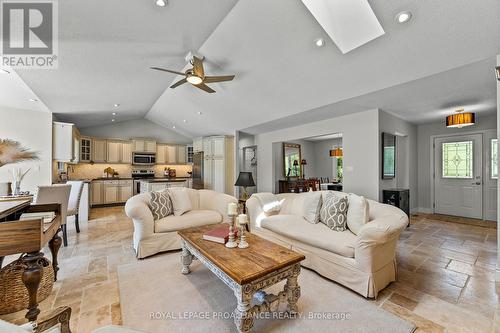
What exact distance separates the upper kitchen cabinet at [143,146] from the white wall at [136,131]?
1.18 ft

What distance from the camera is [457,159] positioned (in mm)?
5406

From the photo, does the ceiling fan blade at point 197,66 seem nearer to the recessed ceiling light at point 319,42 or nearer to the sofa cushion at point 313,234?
the recessed ceiling light at point 319,42

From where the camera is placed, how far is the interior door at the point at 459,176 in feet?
16.7

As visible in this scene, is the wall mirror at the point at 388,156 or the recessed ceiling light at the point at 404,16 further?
the wall mirror at the point at 388,156

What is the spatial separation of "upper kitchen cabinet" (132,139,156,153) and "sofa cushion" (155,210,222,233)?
213 inches

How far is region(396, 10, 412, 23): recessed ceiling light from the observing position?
215 cm

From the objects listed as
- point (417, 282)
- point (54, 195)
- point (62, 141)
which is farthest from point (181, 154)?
point (417, 282)

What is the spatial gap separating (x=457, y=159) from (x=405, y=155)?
1178mm

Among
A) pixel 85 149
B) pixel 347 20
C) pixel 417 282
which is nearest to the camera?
pixel 417 282

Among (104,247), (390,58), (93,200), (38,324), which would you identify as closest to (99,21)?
(38,324)

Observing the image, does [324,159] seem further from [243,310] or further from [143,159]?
[243,310]

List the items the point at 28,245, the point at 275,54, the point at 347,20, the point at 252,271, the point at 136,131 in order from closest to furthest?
the point at 28,245 → the point at 252,271 → the point at 347,20 → the point at 275,54 → the point at 136,131

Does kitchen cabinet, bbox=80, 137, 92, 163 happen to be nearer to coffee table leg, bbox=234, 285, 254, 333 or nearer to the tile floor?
the tile floor

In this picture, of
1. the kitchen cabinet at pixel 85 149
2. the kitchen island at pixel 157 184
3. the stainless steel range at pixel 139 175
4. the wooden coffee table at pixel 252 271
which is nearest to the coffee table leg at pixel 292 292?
the wooden coffee table at pixel 252 271
